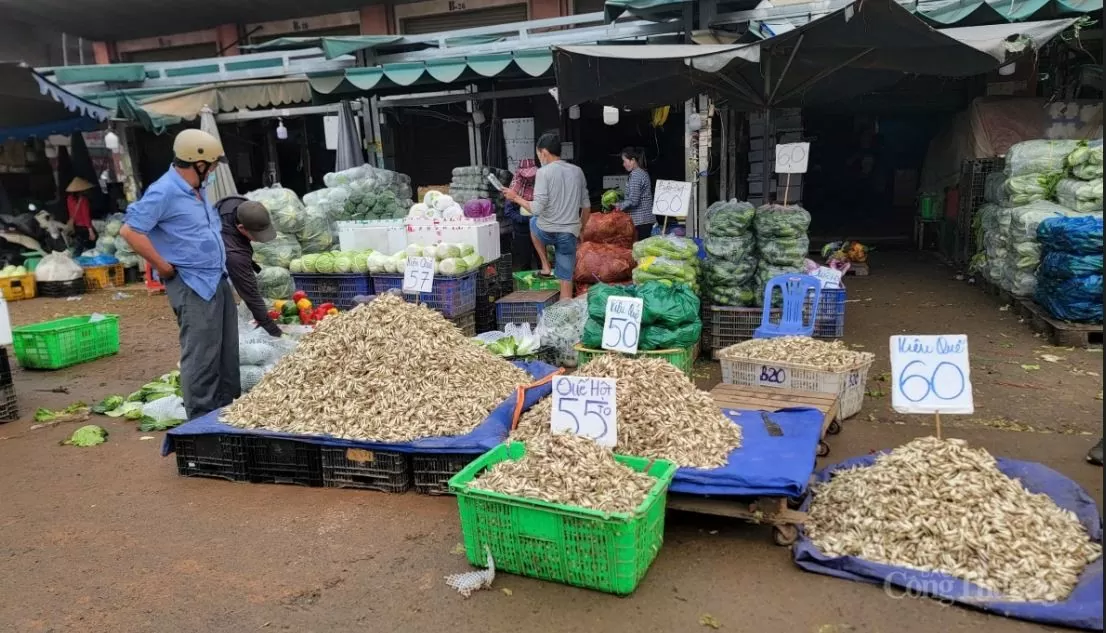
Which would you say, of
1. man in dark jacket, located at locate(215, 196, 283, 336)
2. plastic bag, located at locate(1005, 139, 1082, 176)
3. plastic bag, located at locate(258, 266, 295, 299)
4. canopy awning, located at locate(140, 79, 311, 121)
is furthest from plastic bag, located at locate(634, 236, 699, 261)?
canopy awning, located at locate(140, 79, 311, 121)

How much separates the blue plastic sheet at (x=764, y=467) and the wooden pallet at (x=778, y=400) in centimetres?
42

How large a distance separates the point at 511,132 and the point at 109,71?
7.86m

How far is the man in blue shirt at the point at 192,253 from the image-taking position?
16.1ft

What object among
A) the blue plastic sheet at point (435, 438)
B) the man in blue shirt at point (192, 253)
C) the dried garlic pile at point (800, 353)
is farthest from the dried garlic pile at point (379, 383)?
the dried garlic pile at point (800, 353)

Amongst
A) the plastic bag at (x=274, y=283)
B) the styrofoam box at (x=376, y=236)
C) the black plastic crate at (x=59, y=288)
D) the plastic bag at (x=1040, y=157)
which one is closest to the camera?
the styrofoam box at (x=376, y=236)

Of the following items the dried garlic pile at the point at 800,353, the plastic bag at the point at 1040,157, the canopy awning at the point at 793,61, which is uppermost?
the canopy awning at the point at 793,61

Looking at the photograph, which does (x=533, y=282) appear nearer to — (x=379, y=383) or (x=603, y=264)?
(x=603, y=264)

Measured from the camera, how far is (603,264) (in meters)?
8.01

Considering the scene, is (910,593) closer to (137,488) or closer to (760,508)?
(760,508)

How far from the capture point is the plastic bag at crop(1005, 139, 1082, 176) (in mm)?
8258

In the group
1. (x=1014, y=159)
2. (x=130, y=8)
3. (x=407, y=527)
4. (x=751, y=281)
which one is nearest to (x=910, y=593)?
(x=407, y=527)

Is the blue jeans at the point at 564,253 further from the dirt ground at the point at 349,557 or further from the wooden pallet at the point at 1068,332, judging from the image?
the wooden pallet at the point at 1068,332

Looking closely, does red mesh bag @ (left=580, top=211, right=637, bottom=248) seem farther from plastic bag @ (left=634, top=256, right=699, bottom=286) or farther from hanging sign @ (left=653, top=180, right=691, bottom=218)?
plastic bag @ (left=634, top=256, right=699, bottom=286)

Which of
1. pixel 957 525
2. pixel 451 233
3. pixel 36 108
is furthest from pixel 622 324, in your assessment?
pixel 36 108
